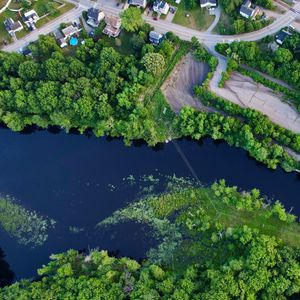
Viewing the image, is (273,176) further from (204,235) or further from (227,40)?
(227,40)

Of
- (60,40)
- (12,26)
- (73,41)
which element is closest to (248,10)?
(73,41)

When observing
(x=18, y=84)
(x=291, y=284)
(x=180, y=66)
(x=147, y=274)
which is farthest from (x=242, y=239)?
(x=18, y=84)

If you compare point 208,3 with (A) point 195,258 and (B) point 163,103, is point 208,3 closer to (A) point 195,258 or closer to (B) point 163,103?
(B) point 163,103

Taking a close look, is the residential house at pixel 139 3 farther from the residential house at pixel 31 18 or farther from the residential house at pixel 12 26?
the residential house at pixel 12 26

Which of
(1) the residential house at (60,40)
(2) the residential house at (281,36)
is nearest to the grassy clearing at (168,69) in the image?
(2) the residential house at (281,36)

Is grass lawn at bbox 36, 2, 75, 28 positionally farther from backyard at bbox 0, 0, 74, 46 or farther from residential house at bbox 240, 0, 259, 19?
residential house at bbox 240, 0, 259, 19

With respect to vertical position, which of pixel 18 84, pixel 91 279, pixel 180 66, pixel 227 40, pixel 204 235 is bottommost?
pixel 91 279
